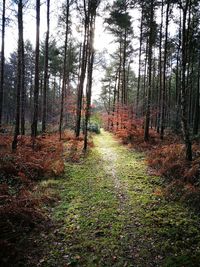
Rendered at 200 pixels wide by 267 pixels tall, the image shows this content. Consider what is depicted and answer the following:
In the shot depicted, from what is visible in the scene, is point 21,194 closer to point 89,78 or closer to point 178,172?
point 178,172

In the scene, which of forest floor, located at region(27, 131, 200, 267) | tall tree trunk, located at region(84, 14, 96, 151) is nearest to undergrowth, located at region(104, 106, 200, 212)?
forest floor, located at region(27, 131, 200, 267)

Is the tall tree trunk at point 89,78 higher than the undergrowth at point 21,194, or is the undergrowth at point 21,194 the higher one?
the tall tree trunk at point 89,78

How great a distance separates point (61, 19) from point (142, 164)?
1447cm

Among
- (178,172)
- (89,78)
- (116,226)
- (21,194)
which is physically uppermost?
(89,78)

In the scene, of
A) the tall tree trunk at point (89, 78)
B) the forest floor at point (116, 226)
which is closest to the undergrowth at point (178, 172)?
the forest floor at point (116, 226)

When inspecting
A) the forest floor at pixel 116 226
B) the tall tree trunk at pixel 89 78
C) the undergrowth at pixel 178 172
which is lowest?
the forest floor at pixel 116 226

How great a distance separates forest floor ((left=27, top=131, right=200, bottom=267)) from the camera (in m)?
5.64

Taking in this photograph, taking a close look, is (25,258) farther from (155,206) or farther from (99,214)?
(155,206)

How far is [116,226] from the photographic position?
6984 millimetres

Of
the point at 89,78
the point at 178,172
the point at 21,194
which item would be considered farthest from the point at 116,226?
the point at 89,78

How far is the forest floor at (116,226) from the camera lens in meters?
5.64

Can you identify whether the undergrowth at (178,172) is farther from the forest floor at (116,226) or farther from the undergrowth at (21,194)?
the undergrowth at (21,194)

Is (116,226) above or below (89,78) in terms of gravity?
below

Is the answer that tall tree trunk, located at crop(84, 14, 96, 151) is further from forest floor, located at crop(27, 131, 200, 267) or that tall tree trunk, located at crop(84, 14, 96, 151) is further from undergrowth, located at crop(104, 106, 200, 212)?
forest floor, located at crop(27, 131, 200, 267)
